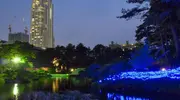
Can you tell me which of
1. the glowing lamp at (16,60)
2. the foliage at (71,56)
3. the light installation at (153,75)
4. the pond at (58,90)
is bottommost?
the pond at (58,90)

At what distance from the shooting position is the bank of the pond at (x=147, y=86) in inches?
504

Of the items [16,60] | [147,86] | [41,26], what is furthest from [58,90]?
[41,26]

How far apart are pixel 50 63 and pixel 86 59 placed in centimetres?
1120

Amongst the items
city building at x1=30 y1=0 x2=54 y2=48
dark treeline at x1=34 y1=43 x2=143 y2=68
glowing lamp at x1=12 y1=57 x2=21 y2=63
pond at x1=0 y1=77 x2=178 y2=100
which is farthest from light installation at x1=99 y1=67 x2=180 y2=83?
city building at x1=30 y1=0 x2=54 y2=48

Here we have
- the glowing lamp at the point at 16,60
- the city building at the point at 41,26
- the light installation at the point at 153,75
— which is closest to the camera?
the light installation at the point at 153,75

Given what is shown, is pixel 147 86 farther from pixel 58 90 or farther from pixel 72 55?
pixel 72 55

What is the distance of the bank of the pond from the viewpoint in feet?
42.0

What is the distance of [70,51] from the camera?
83812mm

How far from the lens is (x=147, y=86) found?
1493 cm

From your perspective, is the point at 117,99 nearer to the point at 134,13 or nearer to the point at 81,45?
the point at 134,13

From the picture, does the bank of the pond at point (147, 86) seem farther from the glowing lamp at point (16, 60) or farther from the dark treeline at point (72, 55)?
the dark treeline at point (72, 55)

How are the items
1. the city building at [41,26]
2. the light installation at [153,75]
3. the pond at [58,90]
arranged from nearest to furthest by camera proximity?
the light installation at [153,75], the pond at [58,90], the city building at [41,26]

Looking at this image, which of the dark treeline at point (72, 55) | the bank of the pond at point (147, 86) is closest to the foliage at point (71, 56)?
the dark treeline at point (72, 55)

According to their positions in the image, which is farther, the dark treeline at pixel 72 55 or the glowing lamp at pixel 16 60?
the dark treeline at pixel 72 55
